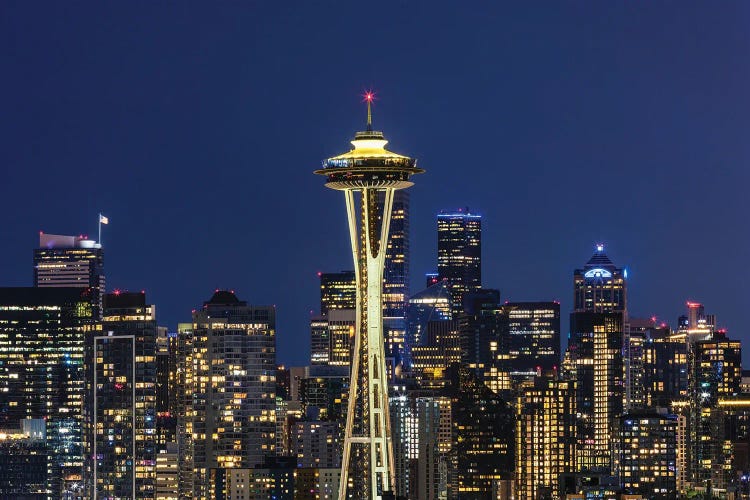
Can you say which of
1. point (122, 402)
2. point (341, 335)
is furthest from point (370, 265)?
point (341, 335)

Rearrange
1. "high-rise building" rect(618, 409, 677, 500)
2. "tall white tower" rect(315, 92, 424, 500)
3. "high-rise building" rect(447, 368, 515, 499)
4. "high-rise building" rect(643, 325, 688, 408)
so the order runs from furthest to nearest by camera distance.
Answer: "high-rise building" rect(643, 325, 688, 408) < "high-rise building" rect(447, 368, 515, 499) < "high-rise building" rect(618, 409, 677, 500) < "tall white tower" rect(315, 92, 424, 500)

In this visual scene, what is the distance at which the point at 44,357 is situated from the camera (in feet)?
423

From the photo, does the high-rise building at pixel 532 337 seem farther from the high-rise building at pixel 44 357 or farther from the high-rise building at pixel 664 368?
the high-rise building at pixel 44 357

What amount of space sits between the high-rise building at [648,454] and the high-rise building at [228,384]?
15582 millimetres

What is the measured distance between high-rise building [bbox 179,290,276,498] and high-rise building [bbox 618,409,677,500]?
15.6 m

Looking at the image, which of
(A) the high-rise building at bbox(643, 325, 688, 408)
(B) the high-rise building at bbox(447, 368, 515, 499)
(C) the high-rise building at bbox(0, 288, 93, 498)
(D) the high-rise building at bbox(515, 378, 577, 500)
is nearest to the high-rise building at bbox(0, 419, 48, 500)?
(C) the high-rise building at bbox(0, 288, 93, 498)

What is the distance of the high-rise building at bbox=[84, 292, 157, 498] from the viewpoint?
115 metres

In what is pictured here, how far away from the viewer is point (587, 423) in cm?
11206

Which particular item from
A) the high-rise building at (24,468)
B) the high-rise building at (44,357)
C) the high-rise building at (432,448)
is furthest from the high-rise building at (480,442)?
the high-rise building at (24,468)

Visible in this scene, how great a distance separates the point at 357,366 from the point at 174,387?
110 feet

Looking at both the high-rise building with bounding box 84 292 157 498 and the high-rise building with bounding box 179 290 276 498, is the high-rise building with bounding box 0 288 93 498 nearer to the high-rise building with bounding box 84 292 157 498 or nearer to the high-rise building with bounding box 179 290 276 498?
the high-rise building with bounding box 84 292 157 498

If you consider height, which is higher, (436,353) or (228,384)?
(436,353)

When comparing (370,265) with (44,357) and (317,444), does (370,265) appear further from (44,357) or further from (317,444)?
(44,357)

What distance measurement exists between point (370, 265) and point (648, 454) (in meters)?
23.0
